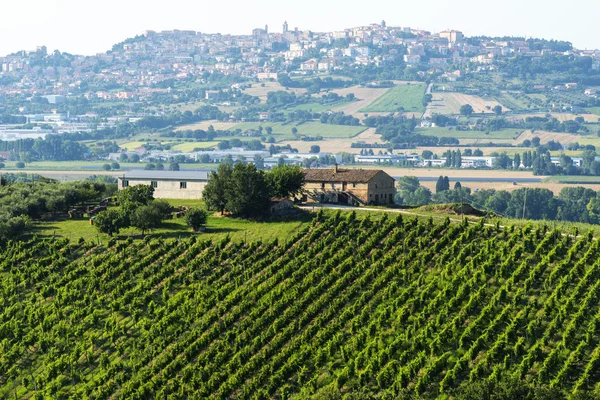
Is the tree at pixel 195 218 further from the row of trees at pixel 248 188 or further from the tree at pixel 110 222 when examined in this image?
the tree at pixel 110 222

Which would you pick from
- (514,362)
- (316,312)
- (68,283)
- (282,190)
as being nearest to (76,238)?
(68,283)

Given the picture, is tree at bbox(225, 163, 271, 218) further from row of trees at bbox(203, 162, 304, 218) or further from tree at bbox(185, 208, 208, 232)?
tree at bbox(185, 208, 208, 232)

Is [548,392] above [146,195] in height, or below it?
below

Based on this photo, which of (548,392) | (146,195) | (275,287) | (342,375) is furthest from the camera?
(146,195)

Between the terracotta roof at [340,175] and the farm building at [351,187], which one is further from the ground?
the terracotta roof at [340,175]

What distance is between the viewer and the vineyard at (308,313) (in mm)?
77000

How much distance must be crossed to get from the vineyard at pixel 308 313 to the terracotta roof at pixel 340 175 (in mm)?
Result: 13070

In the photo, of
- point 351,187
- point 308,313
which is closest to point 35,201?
point 351,187

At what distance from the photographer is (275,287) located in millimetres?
90562

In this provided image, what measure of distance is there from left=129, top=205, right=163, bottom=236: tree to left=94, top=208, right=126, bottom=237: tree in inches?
41.5

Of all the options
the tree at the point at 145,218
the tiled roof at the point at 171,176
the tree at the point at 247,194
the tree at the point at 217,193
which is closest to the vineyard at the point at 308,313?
the tree at the point at 145,218

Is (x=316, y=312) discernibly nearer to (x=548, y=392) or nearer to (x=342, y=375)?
(x=342, y=375)

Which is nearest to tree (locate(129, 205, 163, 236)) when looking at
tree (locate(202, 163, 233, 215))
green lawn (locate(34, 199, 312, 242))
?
green lawn (locate(34, 199, 312, 242))

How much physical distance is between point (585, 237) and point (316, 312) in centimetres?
2421
